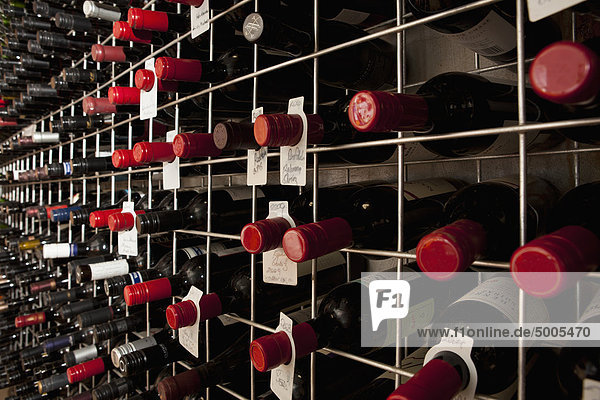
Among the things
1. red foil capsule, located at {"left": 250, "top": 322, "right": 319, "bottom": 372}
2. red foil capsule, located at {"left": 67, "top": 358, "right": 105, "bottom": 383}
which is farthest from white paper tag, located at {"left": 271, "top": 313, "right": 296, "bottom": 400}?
red foil capsule, located at {"left": 67, "top": 358, "right": 105, "bottom": 383}

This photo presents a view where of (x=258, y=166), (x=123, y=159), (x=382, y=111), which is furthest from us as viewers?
(x=123, y=159)

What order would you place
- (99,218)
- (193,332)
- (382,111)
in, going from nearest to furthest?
(382,111)
(193,332)
(99,218)

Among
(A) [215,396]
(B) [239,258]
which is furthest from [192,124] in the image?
(A) [215,396]

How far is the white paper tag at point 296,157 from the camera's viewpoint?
474mm

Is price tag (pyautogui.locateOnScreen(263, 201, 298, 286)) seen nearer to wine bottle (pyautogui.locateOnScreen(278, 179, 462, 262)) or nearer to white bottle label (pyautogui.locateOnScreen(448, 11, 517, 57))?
wine bottle (pyautogui.locateOnScreen(278, 179, 462, 262))

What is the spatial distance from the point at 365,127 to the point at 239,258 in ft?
1.48

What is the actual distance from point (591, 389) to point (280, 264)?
1.05 ft

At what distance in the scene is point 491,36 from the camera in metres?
0.42

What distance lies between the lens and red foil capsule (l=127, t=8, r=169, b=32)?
669 millimetres

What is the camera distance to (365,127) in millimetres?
347

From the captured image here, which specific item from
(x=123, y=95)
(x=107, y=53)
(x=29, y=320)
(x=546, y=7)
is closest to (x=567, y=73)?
(x=546, y=7)

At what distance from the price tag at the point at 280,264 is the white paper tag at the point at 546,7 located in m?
0.30

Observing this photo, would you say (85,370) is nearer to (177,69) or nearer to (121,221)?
(121,221)

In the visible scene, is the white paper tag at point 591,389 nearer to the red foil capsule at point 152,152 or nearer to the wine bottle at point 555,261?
the wine bottle at point 555,261
